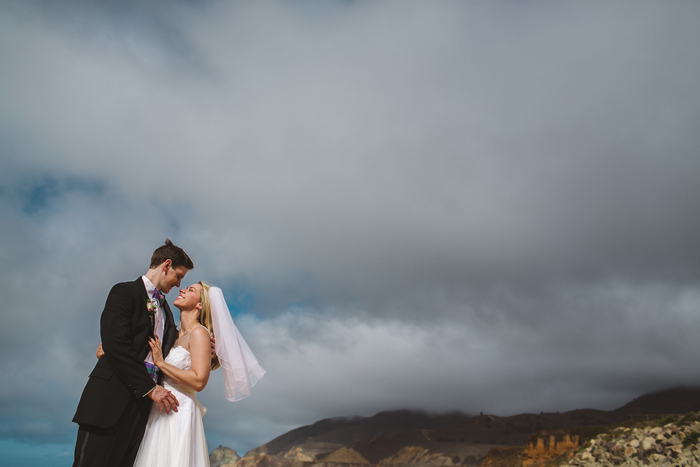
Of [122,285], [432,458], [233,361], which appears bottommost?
[432,458]

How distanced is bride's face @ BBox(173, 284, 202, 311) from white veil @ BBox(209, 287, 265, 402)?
0.18 metres

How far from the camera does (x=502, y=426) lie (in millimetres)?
122938

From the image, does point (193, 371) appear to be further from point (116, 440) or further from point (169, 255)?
point (169, 255)

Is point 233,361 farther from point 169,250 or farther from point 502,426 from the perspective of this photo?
point 502,426

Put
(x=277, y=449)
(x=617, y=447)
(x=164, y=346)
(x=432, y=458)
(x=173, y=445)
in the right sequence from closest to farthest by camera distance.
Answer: (x=173, y=445)
(x=164, y=346)
(x=617, y=447)
(x=432, y=458)
(x=277, y=449)

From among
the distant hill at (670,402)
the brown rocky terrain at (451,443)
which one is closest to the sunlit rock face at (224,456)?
the brown rocky terrain at (451,443)

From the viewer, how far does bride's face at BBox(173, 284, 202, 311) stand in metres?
5.46

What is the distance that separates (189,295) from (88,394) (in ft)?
4.97

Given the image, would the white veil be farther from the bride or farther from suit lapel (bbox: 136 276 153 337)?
suit lapel (bbox: 136 276 153 337)

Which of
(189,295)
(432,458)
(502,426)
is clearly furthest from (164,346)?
(502,426)

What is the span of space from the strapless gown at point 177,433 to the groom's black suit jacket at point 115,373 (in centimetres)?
46

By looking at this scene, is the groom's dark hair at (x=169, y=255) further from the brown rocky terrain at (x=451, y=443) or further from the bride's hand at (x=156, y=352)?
the brown rocky terrain at (x=451, y=443)

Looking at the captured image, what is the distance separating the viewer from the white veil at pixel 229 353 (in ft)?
18.5

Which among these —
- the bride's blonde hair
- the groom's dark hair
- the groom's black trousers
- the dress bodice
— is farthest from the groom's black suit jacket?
the bride's blonde hair
